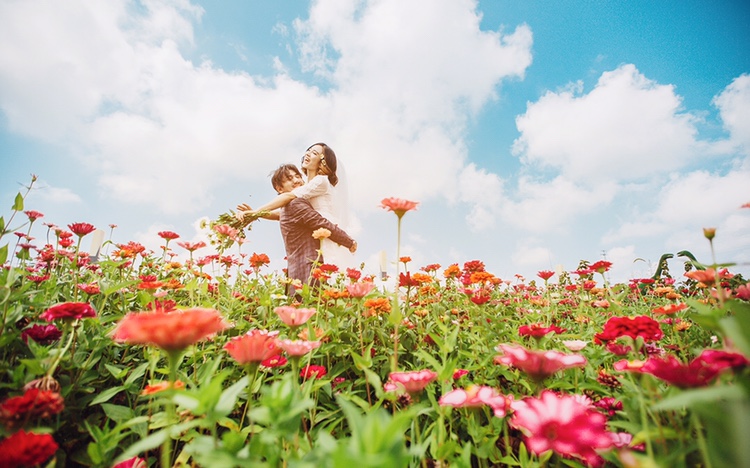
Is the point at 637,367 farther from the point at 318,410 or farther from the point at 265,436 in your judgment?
the point at 318,410

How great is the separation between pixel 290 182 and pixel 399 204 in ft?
12.8

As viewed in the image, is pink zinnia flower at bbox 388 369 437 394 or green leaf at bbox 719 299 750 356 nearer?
green leaf at bbox 719 299 750 356

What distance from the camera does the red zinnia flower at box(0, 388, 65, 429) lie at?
2.27ft

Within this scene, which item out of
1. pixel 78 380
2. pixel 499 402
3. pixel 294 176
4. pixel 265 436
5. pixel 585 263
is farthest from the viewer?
pixel 294 176

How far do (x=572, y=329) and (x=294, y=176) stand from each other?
13.0 ft

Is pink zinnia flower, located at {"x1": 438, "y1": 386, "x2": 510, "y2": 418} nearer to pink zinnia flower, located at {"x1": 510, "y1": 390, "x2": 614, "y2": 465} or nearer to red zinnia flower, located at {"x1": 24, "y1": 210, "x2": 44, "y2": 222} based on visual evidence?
pink zinnia flower, located at {"x1": 510, "y1": 390, "x2": 614, "y2": 465}

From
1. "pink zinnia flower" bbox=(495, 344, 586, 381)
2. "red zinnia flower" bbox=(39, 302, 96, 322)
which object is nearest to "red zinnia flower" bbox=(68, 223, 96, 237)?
"red zinnia flower" bbox=(39, 302, 96, 322)

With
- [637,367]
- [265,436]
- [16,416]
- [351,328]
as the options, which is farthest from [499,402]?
[16,416]

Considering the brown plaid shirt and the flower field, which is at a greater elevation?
the brown plaid shirt

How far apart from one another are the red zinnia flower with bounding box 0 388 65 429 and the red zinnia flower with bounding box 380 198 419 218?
3.31ft

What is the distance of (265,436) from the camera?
0.59 m

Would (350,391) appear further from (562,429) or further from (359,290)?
(562,429)

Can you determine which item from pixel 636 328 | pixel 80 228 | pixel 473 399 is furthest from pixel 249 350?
pixel 80 228

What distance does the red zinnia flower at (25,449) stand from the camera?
1.93 ft
